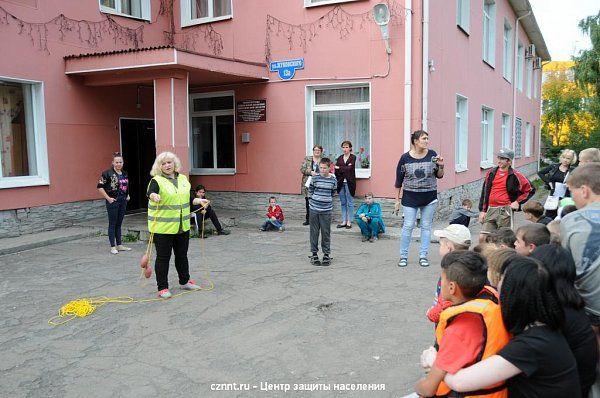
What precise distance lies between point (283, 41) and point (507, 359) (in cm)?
1056

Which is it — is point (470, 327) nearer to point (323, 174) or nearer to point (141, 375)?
point (141, 375)

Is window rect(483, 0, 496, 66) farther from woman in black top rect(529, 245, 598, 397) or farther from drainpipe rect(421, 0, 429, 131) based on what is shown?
woman in black top rect(529, 245, 598, 397)

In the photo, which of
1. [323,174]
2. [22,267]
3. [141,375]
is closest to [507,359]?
[141,375]

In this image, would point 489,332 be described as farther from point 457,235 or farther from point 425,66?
point 425,66

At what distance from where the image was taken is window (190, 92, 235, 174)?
1305cm

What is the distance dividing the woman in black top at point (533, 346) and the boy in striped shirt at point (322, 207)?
564cm

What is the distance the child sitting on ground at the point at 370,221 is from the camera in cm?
973

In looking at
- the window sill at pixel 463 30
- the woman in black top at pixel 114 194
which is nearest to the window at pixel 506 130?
the window sill at pixel 463 30

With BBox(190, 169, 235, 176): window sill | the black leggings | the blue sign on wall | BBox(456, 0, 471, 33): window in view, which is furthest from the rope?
BBox(456, 0, 471, 33): window

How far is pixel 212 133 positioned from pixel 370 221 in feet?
17.7

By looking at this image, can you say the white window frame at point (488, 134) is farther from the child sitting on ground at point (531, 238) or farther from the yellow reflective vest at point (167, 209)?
the child sitting on ground at point (531, 238)

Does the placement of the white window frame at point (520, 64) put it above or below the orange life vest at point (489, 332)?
above

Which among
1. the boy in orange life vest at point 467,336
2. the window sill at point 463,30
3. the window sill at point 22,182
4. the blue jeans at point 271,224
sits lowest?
the blue jeans at point 271,224

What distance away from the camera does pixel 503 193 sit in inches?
278
